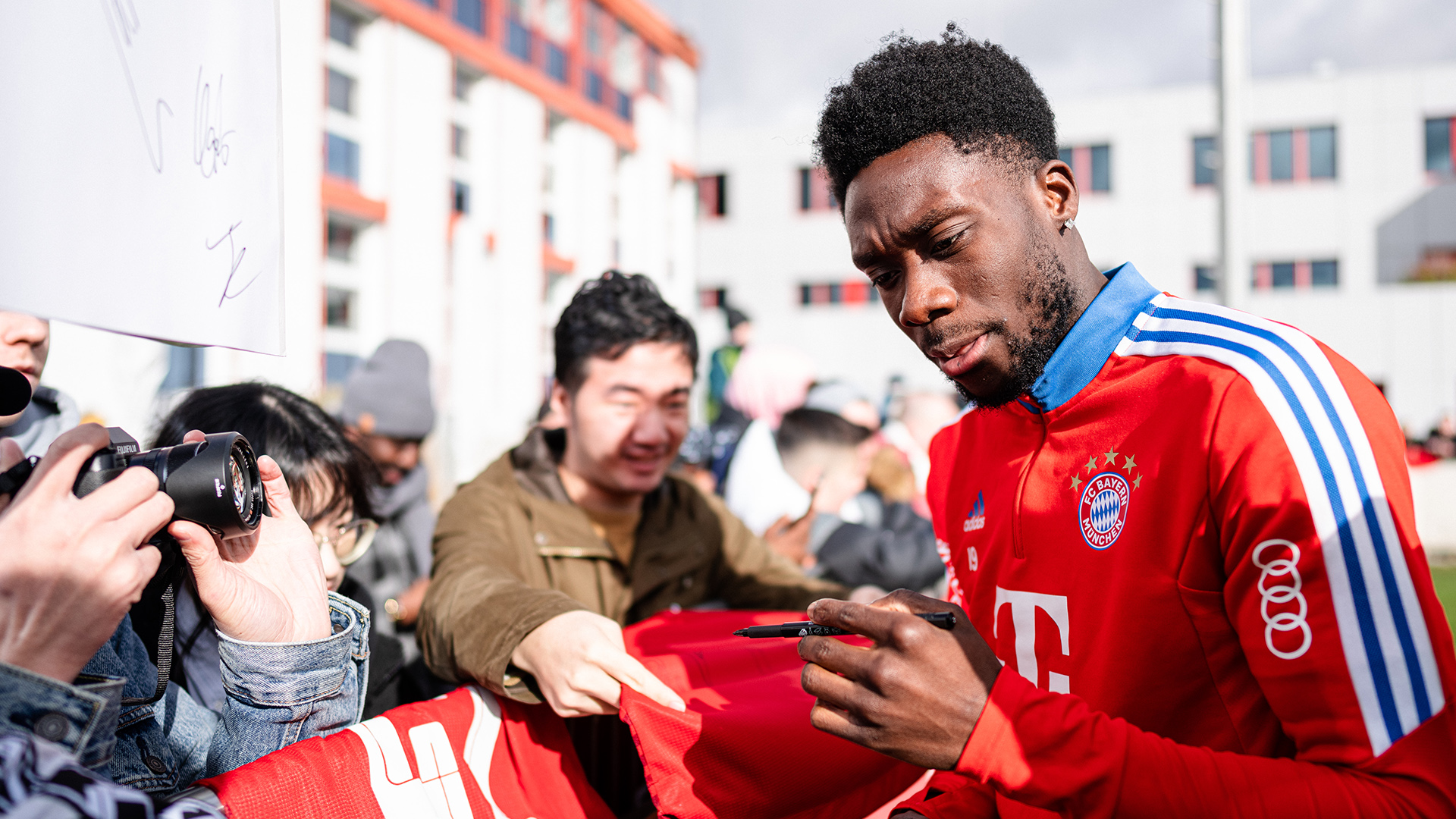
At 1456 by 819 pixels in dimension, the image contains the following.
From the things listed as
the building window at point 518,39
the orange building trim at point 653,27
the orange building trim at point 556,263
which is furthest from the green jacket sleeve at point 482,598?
the orange building trim at point 653,27

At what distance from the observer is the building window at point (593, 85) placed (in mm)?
23672

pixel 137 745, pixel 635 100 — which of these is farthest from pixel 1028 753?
pixel 635 100

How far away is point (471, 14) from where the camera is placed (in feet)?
62.7

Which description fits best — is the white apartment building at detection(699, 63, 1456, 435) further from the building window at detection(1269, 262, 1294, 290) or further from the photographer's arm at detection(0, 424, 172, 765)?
the photographer's arm at detection(0, 424, 172, 765)

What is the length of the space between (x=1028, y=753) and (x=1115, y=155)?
27.4 meters

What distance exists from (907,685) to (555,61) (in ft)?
76.3

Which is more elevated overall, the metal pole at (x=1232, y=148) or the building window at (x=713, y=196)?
the building window at (x=713, y=196)

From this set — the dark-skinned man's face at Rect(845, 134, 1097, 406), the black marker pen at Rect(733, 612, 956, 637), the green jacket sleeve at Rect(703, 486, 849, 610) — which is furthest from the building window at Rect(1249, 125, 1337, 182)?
the black marker pen at Rect(733, 612, 956, 637)

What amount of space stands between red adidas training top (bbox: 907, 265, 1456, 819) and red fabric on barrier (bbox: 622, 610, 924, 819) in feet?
1.28

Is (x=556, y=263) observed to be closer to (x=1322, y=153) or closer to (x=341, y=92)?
(x=341, y=92)

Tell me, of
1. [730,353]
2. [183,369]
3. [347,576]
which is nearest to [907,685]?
[347,576]

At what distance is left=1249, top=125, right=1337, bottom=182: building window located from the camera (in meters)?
24.9

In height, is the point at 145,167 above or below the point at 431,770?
above
